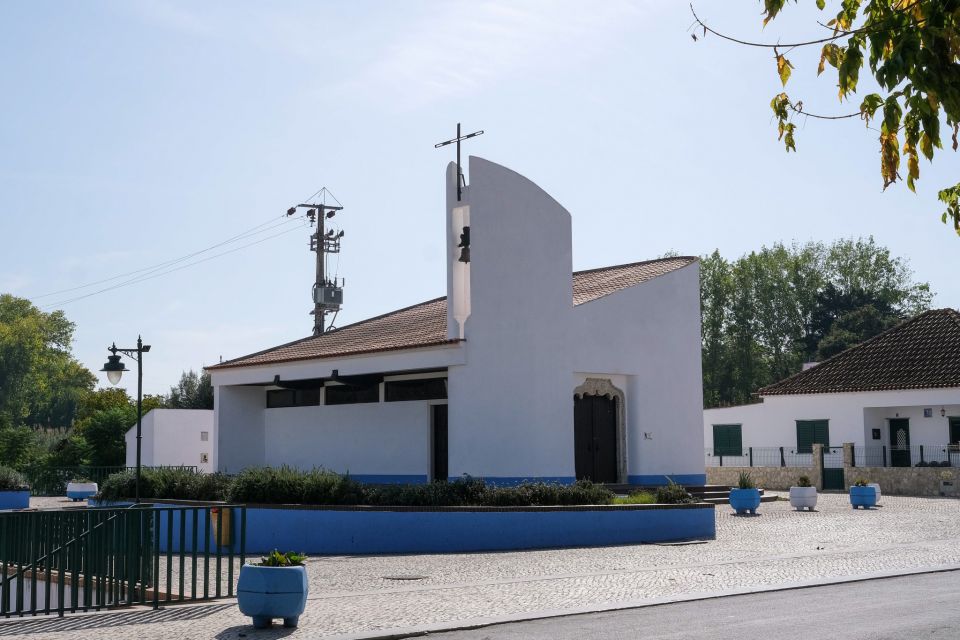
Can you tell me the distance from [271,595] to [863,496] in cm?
2198

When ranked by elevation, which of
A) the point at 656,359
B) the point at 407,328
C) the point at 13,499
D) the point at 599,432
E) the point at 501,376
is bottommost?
the point at 13,499

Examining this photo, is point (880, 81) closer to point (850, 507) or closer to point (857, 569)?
point (857, 569)

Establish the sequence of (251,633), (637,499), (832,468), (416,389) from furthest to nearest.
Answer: (832,468) → (416,389) → (637,499) → (251,633)

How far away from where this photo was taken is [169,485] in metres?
25.2

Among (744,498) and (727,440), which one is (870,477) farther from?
(744,498)

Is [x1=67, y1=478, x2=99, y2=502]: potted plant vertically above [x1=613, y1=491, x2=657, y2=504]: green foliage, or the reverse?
[x1=613, y1=491, x2=657, y2=504]: green foliage

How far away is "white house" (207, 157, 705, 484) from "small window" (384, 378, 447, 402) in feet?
0.19

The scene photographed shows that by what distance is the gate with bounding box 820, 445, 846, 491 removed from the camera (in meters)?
38.7

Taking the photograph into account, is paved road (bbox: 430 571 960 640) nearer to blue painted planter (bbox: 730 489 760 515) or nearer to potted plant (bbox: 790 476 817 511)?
blue painted planter (bbox: 730 489 760 515)

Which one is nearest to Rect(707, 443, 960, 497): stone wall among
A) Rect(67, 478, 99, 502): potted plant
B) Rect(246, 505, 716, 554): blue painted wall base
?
Rect(246, 505, 716, 554): blue painted wall base

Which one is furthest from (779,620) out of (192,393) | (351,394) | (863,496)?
(192,393)

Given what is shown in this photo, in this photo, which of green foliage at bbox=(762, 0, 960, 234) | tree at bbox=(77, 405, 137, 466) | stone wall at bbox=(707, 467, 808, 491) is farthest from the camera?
tree at bbox=(77, 405, 137, 466)

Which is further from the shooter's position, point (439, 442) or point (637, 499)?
point (439, 442)

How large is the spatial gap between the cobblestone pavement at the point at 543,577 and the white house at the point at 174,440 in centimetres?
2739
